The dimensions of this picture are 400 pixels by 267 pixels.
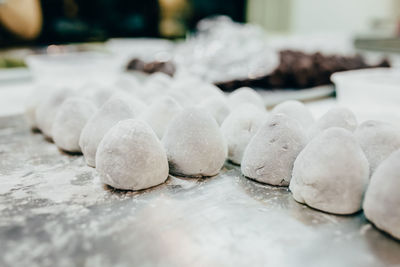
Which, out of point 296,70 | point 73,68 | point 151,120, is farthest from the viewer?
point 73,68

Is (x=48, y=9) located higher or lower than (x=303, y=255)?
higher

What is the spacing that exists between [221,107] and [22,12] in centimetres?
278

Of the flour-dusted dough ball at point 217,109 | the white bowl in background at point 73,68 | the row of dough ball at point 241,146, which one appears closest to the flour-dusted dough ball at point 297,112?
the row of dough ball at point 241,146

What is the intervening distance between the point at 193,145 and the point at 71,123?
1.33 feet

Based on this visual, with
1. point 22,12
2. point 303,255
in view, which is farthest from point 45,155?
point 22,12

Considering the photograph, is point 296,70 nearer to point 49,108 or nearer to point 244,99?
point 244,99

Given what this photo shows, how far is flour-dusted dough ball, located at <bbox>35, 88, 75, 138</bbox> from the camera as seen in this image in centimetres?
116

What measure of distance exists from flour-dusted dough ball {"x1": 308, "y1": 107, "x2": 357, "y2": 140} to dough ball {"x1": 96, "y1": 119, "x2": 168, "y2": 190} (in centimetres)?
40

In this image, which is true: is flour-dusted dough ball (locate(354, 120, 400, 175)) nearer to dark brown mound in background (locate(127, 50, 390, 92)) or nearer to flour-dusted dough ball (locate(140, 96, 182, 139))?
flour-dusted dough ball (locate(140, 96, 182, 139))

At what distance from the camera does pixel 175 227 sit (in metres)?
0.64

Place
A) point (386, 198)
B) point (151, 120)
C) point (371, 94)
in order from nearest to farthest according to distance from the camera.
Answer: point (386, 198) → point (151, 120) → point (371, 94)

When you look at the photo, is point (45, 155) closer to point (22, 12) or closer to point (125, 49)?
point (125, 49)

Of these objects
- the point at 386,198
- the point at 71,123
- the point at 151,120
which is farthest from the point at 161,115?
the point at 386,198

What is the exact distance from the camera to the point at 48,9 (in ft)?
11.6
